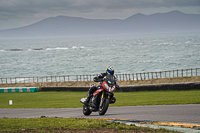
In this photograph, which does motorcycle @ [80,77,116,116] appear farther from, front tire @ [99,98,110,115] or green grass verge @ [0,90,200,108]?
green grass verge @ [0,90,200,108]

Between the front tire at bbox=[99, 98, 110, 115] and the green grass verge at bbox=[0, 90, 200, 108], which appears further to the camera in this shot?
the green grass verge at bbox=[0, 90, 200, 108]

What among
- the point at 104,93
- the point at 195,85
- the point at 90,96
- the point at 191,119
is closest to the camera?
the point at 191,119

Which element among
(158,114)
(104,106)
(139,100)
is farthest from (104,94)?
(139,100)

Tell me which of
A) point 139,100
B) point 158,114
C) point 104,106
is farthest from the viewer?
point 139,100

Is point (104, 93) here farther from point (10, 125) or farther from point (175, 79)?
point (175, 79)

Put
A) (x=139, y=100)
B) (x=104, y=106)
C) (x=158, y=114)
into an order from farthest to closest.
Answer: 1. (x=139, y=100)
2. (x=104, y=106)
3. (x=158, y=114)

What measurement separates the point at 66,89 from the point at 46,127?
25214 millimetres

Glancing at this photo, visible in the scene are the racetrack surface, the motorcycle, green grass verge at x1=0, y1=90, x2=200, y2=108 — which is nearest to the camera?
the racetrack surface

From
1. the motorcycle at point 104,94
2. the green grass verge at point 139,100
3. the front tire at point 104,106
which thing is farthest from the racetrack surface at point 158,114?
the green grass verge at point 139,100

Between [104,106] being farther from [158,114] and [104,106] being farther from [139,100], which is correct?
[139,100]

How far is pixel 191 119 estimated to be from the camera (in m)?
9.38

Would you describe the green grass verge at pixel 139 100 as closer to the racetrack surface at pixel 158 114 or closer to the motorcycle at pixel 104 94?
Result: the racetrack surface at pixel 158 114

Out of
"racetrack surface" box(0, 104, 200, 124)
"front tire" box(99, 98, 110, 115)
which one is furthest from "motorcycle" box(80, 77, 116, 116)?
"racetrack surface" box(0, 104, 200, 124)

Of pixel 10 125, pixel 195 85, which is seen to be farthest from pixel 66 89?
pixel 10 125
